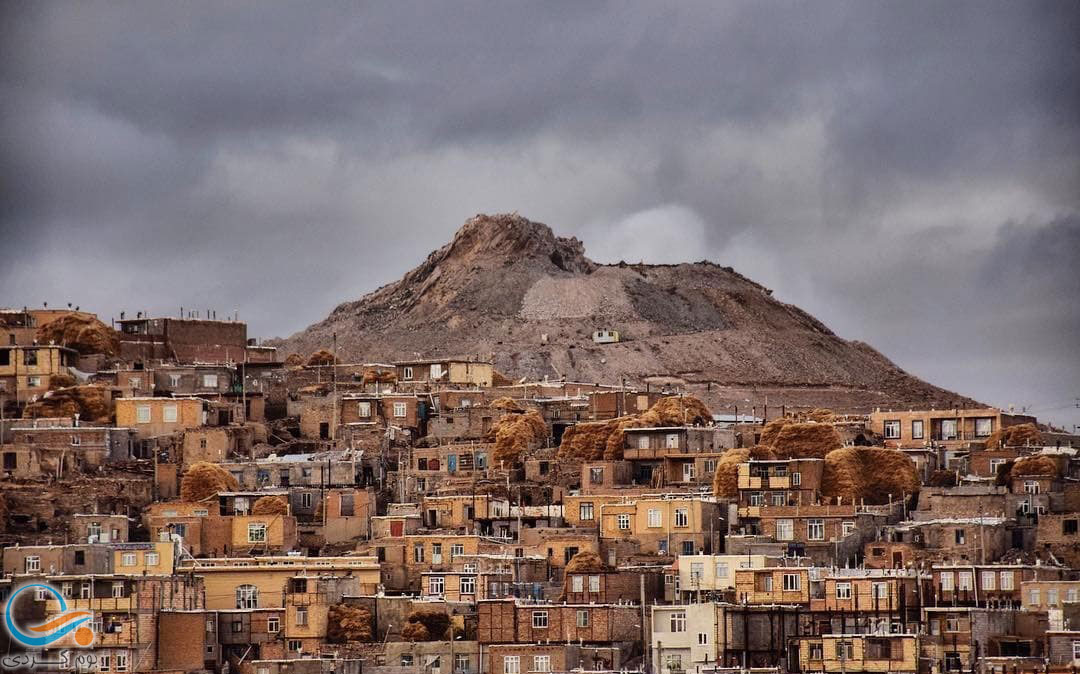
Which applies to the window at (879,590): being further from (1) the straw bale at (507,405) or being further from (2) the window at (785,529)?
(1) the straw bale at (507,405)

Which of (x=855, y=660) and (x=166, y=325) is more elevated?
(x=166, y=325)

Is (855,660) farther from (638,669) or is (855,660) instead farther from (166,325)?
(166,325)

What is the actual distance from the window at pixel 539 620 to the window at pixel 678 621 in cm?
298

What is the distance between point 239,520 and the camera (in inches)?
3226

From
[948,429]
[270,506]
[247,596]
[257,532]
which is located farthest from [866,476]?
[247,596]

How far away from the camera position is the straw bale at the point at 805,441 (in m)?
85.6

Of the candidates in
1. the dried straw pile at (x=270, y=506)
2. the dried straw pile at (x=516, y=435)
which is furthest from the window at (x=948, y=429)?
the dried straw pile at (x=270, y=506)

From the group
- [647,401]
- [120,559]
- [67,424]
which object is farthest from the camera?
[647,401]

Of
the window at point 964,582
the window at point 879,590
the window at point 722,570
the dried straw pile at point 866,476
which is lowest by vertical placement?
the window at point 879,590

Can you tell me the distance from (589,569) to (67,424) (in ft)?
72.8

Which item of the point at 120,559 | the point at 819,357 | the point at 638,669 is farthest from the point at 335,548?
the point at 819,357

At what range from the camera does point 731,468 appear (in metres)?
Result: 83.5

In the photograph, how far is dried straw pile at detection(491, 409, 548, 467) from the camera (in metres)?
89.9

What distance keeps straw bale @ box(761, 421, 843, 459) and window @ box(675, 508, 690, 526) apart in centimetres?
531
